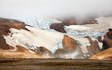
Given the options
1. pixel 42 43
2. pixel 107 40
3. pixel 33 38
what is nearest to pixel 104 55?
pixel 107 40

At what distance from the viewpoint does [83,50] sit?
8181cm

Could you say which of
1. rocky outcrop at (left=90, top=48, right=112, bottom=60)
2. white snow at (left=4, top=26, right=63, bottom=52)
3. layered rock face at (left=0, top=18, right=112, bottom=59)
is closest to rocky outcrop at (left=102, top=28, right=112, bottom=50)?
layered rock face at (left=0, top=18, right=112, bottom=59)

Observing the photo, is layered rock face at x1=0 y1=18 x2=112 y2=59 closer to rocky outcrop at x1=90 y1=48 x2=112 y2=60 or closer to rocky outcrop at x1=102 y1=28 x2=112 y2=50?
rocky outcrop at x1=102 y1=28 x2=112 y2=50

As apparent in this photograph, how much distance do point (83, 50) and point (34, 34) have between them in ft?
40.5

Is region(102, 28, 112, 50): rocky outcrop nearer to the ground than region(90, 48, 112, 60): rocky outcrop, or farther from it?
farther from it

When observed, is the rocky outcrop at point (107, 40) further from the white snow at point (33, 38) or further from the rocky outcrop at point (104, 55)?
the white snow at point (33, 38)

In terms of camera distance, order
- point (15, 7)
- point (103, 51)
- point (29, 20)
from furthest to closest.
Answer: point (15, 7) → point (29, 20) → point (103, 51)

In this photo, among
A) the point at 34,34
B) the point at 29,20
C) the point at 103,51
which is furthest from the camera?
the point at 29,20

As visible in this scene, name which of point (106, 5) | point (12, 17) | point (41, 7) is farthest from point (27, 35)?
point (106, 5)

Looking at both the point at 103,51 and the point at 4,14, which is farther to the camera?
the point at 4,14

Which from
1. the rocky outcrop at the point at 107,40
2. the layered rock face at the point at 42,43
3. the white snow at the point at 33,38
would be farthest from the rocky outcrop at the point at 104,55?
the white snow at the point at 33,38

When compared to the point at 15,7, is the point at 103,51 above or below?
below

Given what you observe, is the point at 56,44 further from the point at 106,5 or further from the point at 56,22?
the point at 106,5

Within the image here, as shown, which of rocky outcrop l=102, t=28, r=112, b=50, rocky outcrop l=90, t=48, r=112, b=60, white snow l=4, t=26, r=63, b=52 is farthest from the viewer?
rocky outcrop l=102, t=28, r=112, b=50
